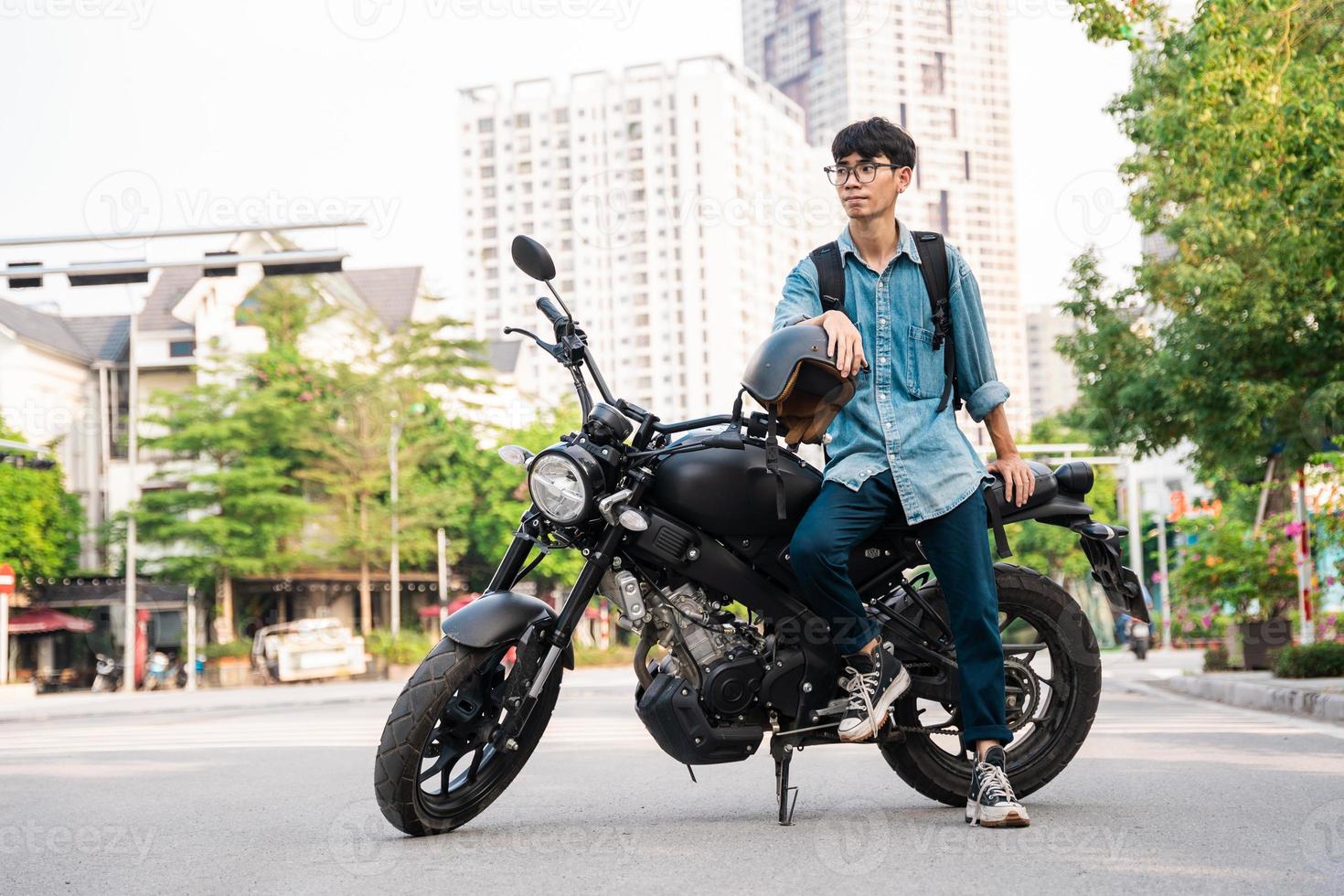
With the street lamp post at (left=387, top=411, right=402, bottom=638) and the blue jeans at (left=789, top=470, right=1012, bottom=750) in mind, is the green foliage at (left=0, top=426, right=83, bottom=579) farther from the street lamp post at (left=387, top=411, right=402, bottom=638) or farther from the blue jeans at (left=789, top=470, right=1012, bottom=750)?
the blue jeans at (left=789, top=470, right=1012, bottom=750)

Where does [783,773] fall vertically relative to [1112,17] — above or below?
below

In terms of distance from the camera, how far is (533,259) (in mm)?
4555

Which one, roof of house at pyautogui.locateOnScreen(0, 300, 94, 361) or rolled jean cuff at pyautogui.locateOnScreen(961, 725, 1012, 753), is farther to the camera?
roof of house at pyautogui.locateOnScreen(0, 300, 94, 361)

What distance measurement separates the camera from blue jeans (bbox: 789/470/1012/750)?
4535mm

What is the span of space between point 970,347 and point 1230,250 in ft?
46.5

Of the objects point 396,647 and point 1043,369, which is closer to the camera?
point 396,647

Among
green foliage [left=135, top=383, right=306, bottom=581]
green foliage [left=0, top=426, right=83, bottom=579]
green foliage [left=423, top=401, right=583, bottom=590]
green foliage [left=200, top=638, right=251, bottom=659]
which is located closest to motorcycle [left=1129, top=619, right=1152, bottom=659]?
green foliage [left=423, top=401, right=583, bottom=590]

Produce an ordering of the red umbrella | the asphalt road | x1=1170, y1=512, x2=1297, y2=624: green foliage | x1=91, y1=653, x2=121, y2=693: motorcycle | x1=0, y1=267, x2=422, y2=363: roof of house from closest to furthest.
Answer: the asphalt road, x1=1170, y1=512, x2=1297, y2=624: green foliage, x1=91, y1=653, x2=121, y2=693: motorcycle, the red umbrella, x1=0, y1=267, x2=422, y2=363: roof of house

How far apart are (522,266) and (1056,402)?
183 meters

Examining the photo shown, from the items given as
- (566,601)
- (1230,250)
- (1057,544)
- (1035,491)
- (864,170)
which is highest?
(1230,250)

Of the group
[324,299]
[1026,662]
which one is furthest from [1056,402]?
[1026,662]

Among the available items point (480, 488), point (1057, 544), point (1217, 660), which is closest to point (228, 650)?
point (480, 488)

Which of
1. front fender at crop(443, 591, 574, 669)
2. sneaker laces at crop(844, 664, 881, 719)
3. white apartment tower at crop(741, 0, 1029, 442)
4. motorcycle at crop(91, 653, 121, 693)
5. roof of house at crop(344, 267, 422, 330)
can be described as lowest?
motorcycle at crop(91, 653, 121, 693)

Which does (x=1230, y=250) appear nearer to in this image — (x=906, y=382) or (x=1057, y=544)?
(x=906, y=382)
